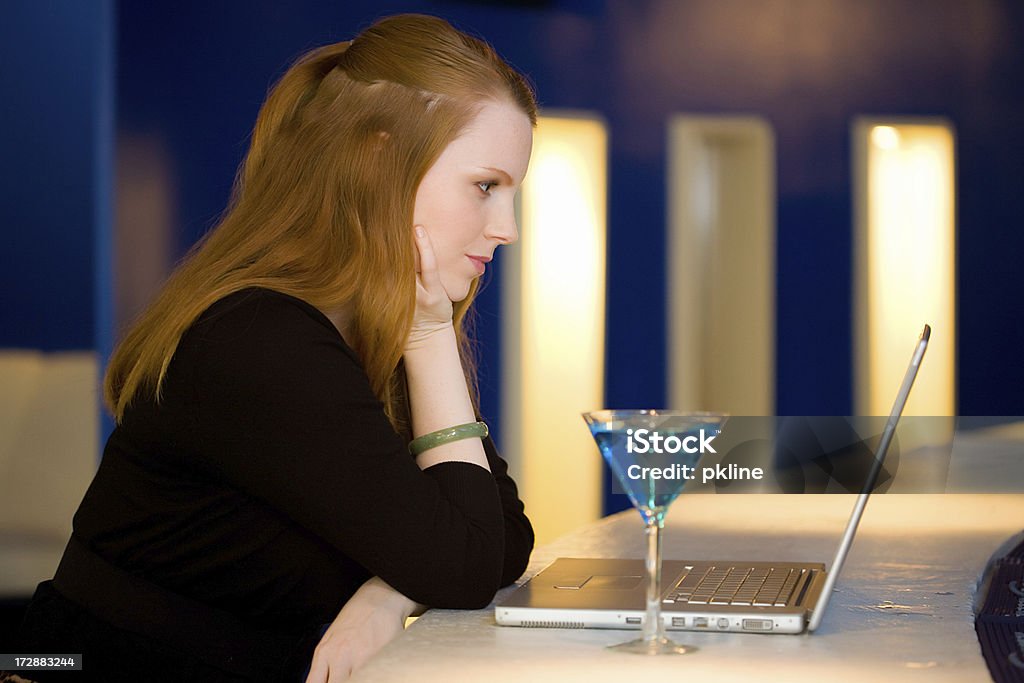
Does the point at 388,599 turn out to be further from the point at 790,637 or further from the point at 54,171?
the point at 54,171

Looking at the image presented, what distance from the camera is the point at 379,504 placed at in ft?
3.80

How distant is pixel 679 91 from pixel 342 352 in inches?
139

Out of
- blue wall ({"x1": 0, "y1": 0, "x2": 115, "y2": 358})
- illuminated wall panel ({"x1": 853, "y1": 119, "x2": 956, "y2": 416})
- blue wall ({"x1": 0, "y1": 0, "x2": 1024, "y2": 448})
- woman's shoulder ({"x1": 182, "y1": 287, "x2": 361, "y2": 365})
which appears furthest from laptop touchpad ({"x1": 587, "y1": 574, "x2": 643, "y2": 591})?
illuminated wall panel ({"x1": 853, "y1": 119, "x2": 956, "y2": 416})

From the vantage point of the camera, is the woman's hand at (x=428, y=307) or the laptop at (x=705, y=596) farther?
the woman's hand at (x=428, y=307)

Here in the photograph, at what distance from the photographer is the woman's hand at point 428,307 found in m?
1.37

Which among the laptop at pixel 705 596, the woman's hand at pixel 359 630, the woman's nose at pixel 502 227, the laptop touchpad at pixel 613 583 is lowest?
the woman's hand at pixel 359 630

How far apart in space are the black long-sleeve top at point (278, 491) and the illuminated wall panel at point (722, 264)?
330cm

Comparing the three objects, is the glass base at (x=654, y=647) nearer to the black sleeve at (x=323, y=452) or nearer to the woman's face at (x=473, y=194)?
the black sleeve at (x=323, y=452)

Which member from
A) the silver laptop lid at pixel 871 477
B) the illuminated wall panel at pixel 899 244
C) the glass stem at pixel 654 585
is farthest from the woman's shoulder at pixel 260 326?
the illuminated wall panel at pixel 899 244

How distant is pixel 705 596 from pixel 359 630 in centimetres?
32

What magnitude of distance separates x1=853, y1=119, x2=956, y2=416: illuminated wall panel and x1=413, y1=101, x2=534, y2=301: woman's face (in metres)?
3.33

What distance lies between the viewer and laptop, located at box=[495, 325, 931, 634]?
1.02 m

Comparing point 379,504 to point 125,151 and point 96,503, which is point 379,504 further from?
point 125,151

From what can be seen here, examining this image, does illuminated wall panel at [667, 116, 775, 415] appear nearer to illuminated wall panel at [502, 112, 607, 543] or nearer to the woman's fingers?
illuminated wall panel at [502, 112, 607, 543]
